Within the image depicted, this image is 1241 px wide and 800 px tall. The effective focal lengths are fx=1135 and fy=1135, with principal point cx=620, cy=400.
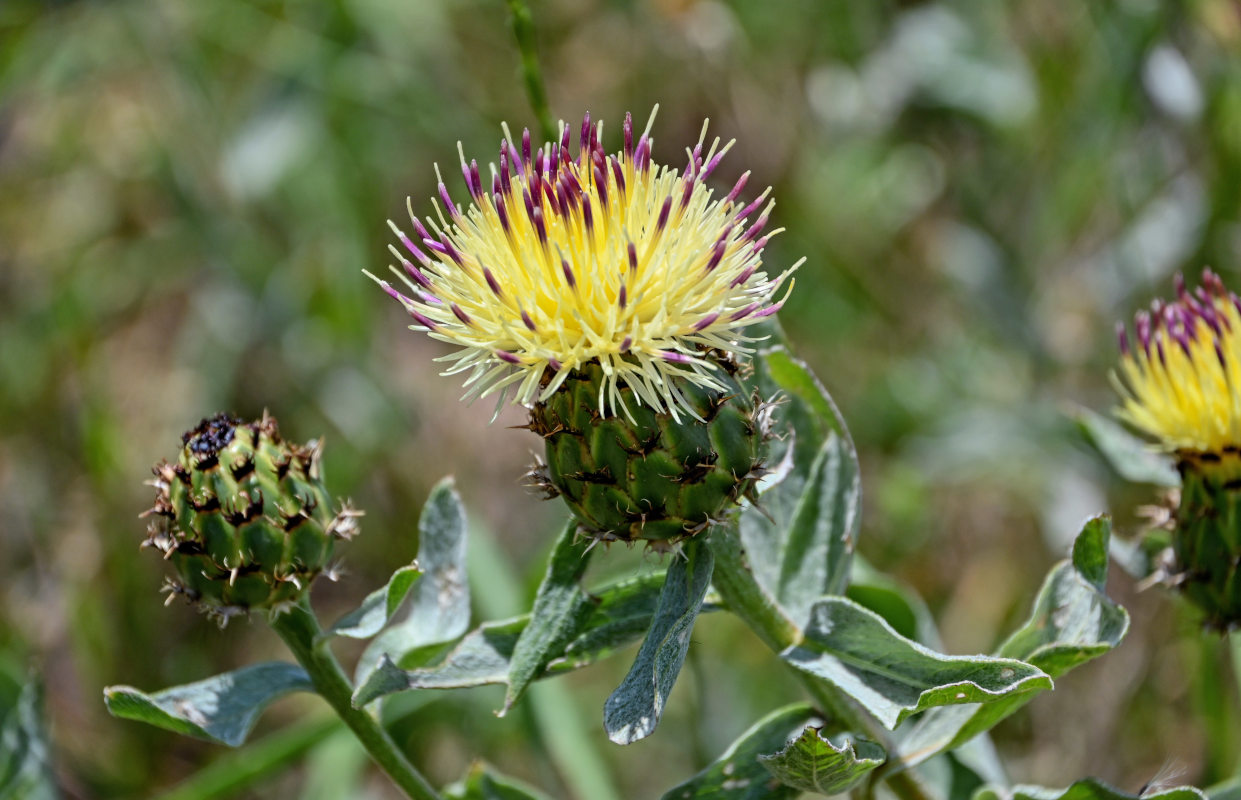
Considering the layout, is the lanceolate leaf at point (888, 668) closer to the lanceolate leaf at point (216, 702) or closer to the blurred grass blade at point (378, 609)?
the blurred grass blade at point (378, 609)

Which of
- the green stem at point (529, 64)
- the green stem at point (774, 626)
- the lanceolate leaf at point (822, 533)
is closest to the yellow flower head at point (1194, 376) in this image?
the lanceolate leaf at point (822, 533)

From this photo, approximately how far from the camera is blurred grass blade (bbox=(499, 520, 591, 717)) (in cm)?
197

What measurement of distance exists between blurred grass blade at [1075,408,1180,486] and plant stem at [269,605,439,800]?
1694 mm

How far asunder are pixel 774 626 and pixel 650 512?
1.30 ft

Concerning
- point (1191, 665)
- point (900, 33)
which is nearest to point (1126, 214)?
point (900, 33)

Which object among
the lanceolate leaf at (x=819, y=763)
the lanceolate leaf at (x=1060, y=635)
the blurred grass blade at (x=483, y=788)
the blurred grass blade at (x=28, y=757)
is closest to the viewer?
the lanceolate leaf at (x=819, y=763)

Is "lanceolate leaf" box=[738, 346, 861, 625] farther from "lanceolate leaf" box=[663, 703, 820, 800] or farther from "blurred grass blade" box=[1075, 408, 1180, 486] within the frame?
"blurred grass blade" box=[1075, 408, 1180, 486]

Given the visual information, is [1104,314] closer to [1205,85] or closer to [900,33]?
[1205,85]

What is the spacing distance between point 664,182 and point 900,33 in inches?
145

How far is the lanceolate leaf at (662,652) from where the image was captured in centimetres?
180

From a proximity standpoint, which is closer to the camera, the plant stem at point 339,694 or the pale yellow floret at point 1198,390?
the plant stem at point 339,694

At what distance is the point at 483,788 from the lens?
2.41m

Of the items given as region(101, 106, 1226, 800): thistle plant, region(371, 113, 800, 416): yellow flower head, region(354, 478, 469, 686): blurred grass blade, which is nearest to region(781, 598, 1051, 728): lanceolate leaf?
region(101, 106, 1226, 800): thistle plant

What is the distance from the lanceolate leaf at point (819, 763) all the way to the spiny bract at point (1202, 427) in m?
0.90
